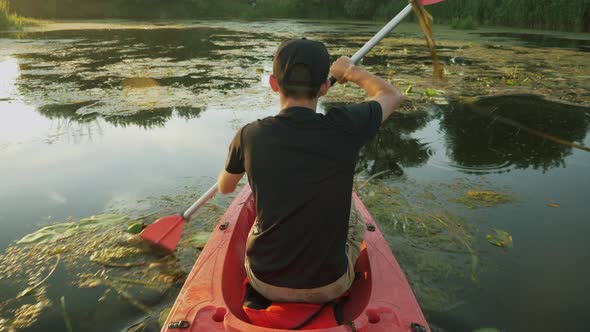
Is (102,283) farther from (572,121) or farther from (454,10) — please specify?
(454,10)

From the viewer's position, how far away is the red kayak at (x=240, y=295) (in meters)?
1.38

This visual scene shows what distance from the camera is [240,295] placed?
183 cm

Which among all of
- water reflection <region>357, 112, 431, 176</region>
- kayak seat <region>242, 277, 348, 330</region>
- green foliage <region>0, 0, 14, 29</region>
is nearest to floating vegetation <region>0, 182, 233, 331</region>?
kayak seat <region>242, 277, 348, 330</region>

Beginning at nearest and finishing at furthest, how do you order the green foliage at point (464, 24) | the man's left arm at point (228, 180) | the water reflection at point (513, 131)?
1. the man's left arm at point (228, 180)
2. the water reflection at point (513, 131)
3. the green foliage at point (464, 24)

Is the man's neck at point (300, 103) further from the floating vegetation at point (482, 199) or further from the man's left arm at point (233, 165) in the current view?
the floating vegetation at point (482, 199)

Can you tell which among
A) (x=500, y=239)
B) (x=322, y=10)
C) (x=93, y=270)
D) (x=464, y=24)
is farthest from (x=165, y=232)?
(x=322, y=10)

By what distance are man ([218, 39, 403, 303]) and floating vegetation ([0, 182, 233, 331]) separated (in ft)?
3.54

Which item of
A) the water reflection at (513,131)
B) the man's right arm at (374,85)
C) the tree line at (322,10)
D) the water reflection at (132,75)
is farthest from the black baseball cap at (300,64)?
the tree line at (322,10)

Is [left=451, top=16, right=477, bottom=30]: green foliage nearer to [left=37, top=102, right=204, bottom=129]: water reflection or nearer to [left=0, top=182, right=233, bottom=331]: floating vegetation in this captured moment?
[left=37, top=102, right=204, bottom=129]: water reflection

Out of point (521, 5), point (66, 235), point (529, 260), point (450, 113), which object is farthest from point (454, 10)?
point (66, 235)

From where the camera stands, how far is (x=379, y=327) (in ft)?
4.46

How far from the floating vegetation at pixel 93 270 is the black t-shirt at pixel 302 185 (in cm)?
110

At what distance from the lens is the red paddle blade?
8.28 feet

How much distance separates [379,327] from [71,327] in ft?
5.36
